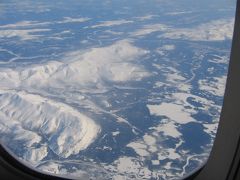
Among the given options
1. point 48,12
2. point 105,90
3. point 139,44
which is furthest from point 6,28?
point 105,90

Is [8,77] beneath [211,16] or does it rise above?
beneath

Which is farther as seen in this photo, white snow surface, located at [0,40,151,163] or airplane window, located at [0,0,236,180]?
white snow surface, located at [0,40,151,163]

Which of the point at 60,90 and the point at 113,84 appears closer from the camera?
the point at 113,84

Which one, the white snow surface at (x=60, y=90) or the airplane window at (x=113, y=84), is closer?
the airplane window at (x=113, y=84)

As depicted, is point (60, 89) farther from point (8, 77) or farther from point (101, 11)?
point (101, 11)

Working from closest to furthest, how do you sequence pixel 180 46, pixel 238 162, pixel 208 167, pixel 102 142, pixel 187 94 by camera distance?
pixel 238 162
pixel 208 167
pixel 102 142
pixel 187 94
pixel 180 46

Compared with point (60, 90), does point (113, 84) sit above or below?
above

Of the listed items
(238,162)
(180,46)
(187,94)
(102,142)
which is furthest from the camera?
(180,46)

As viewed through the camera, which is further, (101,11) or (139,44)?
(101,11)
